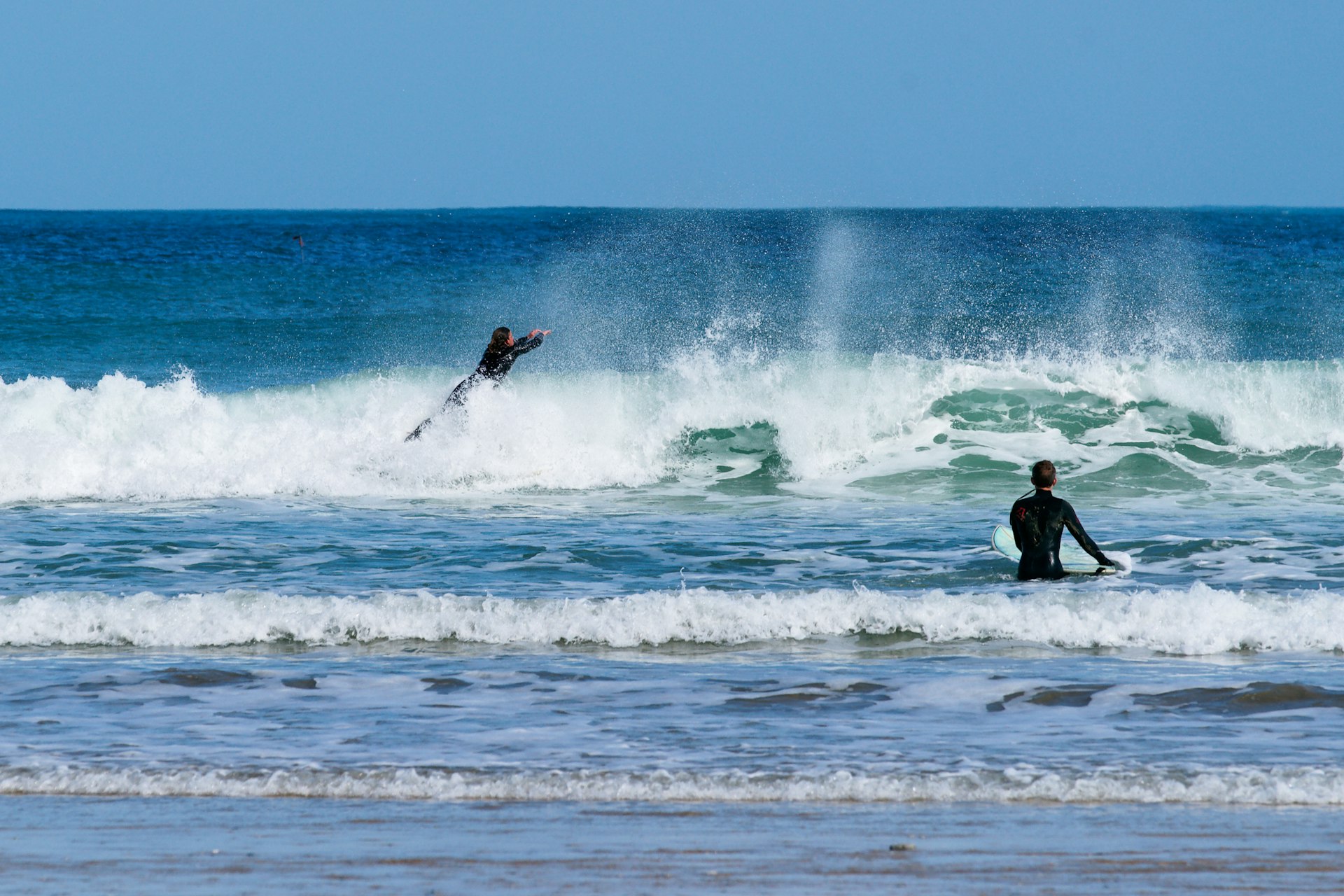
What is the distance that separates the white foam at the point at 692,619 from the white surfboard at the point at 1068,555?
104 centimetres

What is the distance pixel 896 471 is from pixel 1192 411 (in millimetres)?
4298

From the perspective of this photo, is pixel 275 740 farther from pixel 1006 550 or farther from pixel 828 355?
pixel 828 355

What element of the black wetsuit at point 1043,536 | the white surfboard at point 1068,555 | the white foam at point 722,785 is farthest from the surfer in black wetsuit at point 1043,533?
the white foam at point 722,785

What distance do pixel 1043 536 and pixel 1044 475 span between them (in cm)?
41

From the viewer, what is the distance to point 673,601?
8.29 meters

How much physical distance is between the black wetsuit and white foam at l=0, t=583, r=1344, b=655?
838mm

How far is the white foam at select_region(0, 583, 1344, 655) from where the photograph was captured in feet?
25.8

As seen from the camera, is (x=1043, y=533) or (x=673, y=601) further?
(x=1043, y=533)

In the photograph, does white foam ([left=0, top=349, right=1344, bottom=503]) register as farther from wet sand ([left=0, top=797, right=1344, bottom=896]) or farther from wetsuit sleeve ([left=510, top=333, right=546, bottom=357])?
wet sand ([left=0, top=797, right=1344, bottom=896])

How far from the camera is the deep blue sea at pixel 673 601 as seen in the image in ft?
16.0

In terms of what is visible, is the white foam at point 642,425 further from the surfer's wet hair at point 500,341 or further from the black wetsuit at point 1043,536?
the black wetsuit at point 1043,536

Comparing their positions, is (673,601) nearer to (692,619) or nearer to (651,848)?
(692,619)

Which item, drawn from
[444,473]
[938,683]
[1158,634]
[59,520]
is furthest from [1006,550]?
[59,520]

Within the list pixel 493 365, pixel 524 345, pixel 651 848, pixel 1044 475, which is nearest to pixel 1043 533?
pixel 1044 475
